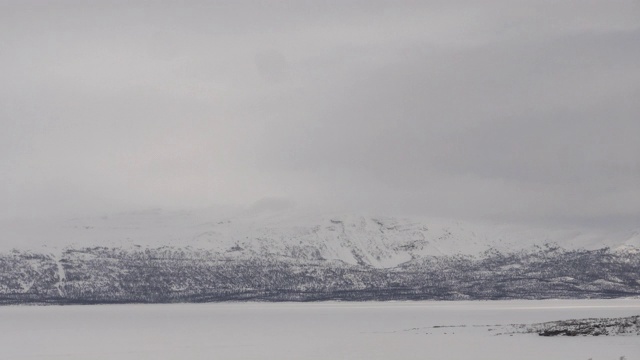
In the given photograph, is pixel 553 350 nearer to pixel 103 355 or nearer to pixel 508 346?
pixel 508 346

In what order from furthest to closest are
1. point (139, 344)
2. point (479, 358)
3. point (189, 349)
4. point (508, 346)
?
point (139, 344), point (189, 349), point (508, 346), point (479, 358)

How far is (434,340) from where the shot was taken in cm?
10056

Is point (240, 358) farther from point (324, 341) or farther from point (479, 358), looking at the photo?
point (324, 341)

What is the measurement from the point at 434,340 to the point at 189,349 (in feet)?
88.4

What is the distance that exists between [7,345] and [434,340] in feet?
167

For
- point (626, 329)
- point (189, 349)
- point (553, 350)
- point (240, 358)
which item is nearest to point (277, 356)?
point (240, 358)

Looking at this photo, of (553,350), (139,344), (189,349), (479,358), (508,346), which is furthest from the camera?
(139,344)

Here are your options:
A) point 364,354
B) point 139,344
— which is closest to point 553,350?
point 364,354

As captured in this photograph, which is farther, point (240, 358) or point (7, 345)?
point (7, 345)

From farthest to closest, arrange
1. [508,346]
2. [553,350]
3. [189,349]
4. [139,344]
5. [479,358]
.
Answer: [139,344], [189,349], [508,346], [553,350], [479,358]

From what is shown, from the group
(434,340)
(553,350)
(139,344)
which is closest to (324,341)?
(434,340)

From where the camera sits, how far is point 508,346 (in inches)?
3342

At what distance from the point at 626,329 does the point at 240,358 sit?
4362 cm

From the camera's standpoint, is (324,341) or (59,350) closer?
(59,350)
